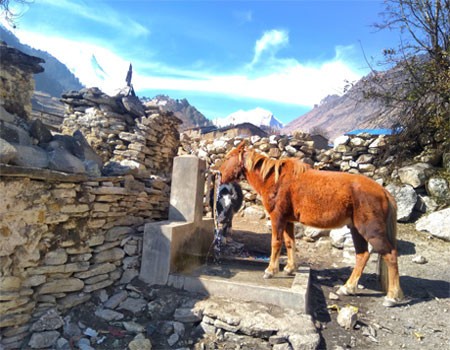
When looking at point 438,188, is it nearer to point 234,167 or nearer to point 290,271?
point 290,271

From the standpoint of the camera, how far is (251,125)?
2602cm

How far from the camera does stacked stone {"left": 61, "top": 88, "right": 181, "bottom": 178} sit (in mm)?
9125

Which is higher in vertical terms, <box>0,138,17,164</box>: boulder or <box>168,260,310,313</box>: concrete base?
<box>0,138,17,164</box>: boulder

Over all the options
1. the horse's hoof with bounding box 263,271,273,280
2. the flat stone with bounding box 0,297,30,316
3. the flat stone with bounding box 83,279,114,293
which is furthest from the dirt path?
the flat stone with bounding box 0,297,30,316

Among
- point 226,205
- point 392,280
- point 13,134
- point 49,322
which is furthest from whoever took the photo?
point 226,205

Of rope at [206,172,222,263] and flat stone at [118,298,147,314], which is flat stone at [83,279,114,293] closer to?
flat stone at [118,298,147,314]

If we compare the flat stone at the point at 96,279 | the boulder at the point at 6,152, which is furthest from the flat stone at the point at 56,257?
the boulder at the point at 6,152

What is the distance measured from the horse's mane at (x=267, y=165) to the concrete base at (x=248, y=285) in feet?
4.68

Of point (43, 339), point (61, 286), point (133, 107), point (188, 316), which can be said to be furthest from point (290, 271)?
point (133, 107)

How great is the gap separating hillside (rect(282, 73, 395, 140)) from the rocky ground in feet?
19.8

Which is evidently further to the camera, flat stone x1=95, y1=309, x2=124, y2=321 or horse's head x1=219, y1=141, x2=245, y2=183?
horse's head x1=219, y1=141, x2=245, y2=183

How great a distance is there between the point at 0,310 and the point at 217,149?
29.2ft

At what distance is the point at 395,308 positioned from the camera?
423cm

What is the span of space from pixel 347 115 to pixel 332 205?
4085 cm
